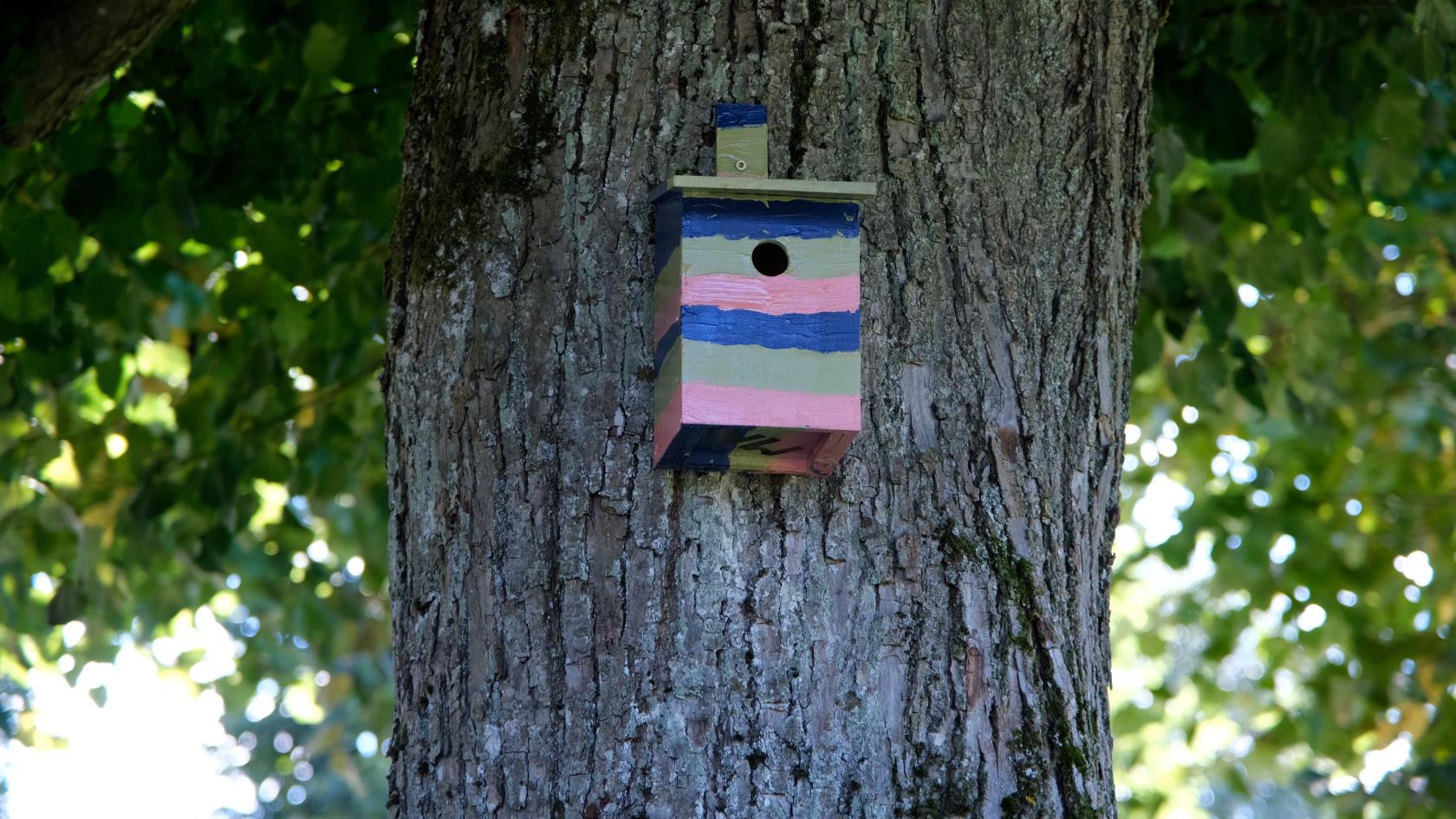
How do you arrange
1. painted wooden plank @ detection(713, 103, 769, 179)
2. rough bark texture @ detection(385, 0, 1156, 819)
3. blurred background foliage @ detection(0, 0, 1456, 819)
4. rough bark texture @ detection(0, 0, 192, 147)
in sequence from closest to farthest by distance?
rough bark texture @ detection(385, 0, 1156, 819) < painted wooden plank @ detection(713, 103, 769, 179) < rough bark texture @ detection(0, 0, 192, 147) < blurred background foliage @ detection(0, 0, 1456, 819)

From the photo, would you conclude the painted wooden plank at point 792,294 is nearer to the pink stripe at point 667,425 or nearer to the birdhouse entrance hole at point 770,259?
the birdhouse entrance hole at point 770,259

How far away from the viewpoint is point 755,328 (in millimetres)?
1672

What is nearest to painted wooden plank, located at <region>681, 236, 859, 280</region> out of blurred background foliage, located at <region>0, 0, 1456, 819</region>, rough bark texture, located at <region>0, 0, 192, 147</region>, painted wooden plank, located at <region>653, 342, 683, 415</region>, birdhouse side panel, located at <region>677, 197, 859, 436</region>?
birdhouse side panel, located at <region>677, 197, 859, 436</region>

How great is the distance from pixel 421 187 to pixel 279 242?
184 centimetres

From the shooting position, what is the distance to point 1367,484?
560 cm

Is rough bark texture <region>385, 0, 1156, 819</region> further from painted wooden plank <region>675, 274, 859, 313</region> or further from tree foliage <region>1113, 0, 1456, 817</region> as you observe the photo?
tree foliage <region>1113, 0, 1456, 817</region>

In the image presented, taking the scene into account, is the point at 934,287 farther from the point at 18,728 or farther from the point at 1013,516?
the point at 18,728

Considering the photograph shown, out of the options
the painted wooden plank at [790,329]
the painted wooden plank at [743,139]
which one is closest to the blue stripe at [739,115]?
the painted wooden plank at [743,139]

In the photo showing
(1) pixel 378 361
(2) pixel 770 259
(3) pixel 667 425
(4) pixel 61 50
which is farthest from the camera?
(1) pixel 378 361

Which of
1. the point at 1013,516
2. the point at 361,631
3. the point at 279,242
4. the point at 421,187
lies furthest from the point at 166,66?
the point at 361,631

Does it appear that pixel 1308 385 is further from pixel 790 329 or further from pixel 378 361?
pixel 790 329

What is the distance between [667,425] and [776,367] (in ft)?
0.46

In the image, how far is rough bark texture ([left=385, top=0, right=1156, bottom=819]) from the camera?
158 cm

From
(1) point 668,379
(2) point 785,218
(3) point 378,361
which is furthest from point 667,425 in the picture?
(3) point 378,361
